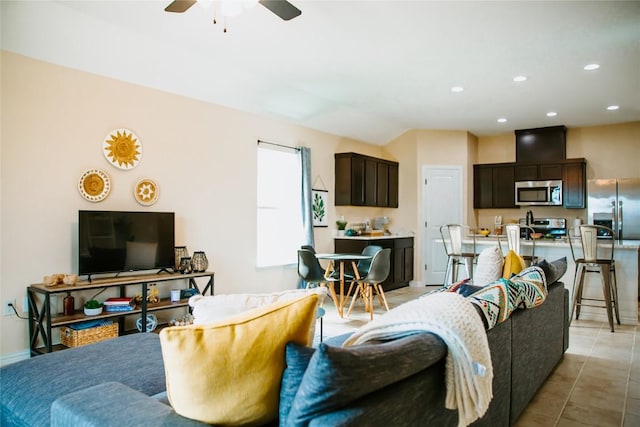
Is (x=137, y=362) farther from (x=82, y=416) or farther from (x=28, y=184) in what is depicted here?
(x=28, y=184)

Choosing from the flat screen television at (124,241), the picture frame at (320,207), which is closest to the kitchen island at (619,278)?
the picture frame at (320,207)

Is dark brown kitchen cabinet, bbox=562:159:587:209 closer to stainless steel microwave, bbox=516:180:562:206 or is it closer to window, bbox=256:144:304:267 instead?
stainless steel microwave, bbox=516:180:562:206

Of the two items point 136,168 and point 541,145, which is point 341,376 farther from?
point 541,145

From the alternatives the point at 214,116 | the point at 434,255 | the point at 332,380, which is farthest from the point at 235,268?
the point at 332,380

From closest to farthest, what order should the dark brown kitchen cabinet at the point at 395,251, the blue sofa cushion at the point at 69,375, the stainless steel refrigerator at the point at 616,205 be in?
the blue sofa cushion at the point at 69,375 < the stainless steel refrigerator at the point at 616,205 < the dark brown kitchen cabinet at the point at 395,251

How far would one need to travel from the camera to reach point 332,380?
1.05 m

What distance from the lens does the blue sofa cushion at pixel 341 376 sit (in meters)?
1.06

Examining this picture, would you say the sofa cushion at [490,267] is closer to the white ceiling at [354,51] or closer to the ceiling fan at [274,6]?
the white ceiling at [354,51]

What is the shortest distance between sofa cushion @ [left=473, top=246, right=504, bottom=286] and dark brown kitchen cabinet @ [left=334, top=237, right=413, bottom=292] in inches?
143

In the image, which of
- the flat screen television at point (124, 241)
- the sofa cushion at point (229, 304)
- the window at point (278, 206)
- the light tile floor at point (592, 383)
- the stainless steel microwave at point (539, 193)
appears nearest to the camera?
the sofa cushion at point (229, 304)

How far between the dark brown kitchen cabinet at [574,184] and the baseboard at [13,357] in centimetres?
800

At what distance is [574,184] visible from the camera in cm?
754

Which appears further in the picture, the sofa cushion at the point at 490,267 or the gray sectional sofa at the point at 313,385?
the sofa cushion at the point at 490,267

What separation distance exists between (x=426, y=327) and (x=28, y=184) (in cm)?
368
